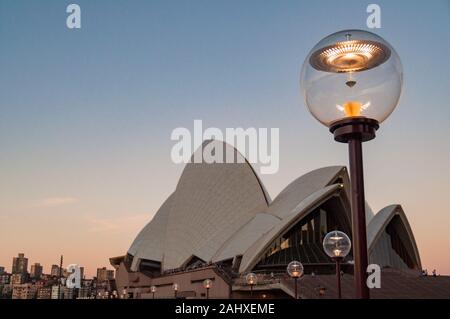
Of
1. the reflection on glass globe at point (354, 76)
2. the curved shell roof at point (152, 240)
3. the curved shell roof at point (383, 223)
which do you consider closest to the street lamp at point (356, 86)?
the reflection on glass globe at point (354, 76)

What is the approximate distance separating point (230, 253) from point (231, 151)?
1087 centimetres

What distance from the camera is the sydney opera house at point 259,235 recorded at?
27903 mm

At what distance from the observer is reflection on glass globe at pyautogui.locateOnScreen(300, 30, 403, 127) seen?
2.79 metres

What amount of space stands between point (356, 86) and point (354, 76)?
0.07m

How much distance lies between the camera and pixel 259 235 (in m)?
31.9

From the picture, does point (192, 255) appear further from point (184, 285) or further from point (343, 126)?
point (343, 126)

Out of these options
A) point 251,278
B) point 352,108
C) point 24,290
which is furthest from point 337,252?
point 24,290

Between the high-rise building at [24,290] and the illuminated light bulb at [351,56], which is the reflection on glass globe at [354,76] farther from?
the high-rise building at [24,290]

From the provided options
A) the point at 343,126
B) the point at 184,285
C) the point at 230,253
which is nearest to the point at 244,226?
the point at 230,253

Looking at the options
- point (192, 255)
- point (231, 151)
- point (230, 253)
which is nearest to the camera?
point (230, 253)

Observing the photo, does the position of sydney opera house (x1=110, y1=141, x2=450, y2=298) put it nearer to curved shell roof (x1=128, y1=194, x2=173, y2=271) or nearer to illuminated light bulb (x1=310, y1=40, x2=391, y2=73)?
curved shell roof (x1=128, y1=194, x2=173, y2=271)

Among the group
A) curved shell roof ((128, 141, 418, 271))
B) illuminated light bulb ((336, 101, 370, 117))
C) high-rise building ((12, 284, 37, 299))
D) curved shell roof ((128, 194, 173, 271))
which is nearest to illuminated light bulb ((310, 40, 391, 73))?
illuminated light bulb ((336, 101, 370, 117))

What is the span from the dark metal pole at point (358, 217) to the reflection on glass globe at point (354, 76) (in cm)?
21
